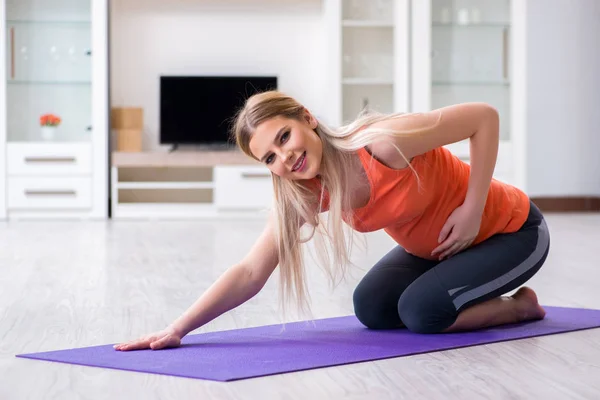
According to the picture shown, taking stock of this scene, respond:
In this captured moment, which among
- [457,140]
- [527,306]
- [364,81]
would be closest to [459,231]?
[457,140]

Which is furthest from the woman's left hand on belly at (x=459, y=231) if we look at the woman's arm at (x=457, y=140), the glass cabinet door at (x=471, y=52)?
the glass cabinet door at (x=471, y=52)

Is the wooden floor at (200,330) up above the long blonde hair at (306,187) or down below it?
below

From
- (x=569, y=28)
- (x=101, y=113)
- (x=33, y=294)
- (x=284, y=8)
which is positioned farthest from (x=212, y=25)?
(x=33, y=294)

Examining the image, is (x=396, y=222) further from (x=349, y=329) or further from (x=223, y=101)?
(x=223, y=101)

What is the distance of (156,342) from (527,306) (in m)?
0.91

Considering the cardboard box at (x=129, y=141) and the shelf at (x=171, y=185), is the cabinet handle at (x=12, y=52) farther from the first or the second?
the shelf at (x=171, y=185)

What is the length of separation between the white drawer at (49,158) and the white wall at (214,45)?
579 mm

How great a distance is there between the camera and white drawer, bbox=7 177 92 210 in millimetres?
5914

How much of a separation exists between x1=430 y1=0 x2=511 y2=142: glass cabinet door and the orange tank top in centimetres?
418

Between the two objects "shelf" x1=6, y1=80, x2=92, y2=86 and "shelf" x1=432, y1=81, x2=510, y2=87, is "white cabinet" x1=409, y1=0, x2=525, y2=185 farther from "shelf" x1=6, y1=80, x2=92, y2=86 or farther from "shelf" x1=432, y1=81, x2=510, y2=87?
"shelf" x1=6, y1=80, x2=92, y2=86

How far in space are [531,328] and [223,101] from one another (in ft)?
14.7

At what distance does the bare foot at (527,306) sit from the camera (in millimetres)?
2123

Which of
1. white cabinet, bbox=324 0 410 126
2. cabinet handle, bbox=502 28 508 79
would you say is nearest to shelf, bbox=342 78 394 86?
white cabinet, bbox=324 0 410 126

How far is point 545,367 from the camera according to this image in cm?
168
